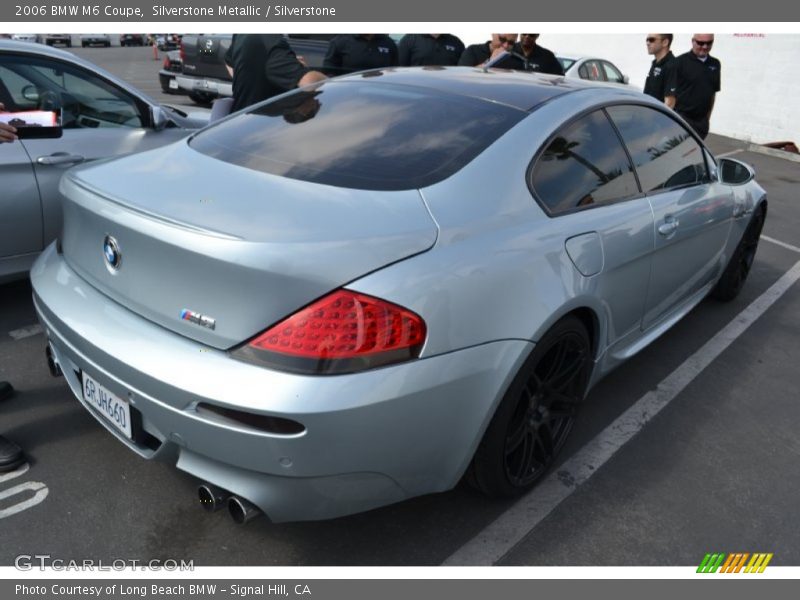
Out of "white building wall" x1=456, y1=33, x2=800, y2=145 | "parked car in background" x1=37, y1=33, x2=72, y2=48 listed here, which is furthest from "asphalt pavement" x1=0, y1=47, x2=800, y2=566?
"parked car in background" x1=37, y1=33, x2=72, y2=48

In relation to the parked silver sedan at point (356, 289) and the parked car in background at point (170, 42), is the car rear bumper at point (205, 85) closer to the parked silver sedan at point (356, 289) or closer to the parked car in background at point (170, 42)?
the parked car in background at point (170, 42)

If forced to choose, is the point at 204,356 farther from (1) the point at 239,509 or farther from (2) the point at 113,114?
(2) the point at 113,114

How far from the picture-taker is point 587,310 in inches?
108

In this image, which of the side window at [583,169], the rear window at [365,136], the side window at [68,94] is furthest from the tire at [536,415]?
the side window at [68,94]

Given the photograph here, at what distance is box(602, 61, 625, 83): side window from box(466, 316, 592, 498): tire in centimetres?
906

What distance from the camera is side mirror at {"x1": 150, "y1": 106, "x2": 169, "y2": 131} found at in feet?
13.8

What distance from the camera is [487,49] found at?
8.05 m

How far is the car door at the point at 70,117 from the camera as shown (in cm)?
383

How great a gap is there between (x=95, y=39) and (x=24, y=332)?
32.8 m

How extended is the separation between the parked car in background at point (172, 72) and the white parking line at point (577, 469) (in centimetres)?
1038

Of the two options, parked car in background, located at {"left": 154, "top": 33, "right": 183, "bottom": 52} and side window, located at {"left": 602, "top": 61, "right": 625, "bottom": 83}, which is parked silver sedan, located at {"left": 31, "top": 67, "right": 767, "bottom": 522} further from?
parked car in background, located at {"left": 154, "top": 33, "right": 183, "bottom": 52}

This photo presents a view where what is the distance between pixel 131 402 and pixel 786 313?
4.52m

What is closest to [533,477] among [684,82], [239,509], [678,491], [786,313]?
[678,491]
